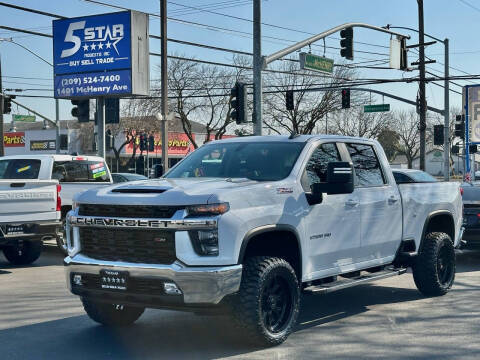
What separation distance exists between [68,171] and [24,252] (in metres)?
1.92

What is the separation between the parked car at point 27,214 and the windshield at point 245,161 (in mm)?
4482

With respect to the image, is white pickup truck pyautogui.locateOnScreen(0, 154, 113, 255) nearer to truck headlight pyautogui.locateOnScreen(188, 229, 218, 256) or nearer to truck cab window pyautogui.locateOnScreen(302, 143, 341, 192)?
truck cab window pyautogui.locateOnScreen(302, 143, 341, 192)

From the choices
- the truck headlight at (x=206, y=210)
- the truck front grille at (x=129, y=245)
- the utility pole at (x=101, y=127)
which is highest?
the utility pole at (x=101, y=127)

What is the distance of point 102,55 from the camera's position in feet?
72.5

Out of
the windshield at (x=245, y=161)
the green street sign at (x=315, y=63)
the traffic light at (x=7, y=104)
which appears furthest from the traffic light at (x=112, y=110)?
the windshield at (x=245, y=161)

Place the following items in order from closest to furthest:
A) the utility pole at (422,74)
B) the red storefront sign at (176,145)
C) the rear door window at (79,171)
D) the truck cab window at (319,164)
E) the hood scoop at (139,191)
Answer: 1. the hood scoop at (139,191)
2. the truck cab window at (319,164)
3. the rear door window at (79,171)
4. the utility pole at (422,74)
5. the red storefront sign at (176,145)

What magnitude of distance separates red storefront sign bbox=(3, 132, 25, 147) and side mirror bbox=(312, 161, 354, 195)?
70.2 meters

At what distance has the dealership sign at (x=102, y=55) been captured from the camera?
2170cm

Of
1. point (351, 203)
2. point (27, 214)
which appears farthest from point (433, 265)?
point (27, 214)

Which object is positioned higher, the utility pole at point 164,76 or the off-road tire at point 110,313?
the utility pole at point 164,76

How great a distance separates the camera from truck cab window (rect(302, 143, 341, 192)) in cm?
701

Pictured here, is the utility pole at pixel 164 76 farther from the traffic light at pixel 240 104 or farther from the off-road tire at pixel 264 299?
the off-road tire at pixel 264 299

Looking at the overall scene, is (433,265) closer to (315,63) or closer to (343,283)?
(343,283)

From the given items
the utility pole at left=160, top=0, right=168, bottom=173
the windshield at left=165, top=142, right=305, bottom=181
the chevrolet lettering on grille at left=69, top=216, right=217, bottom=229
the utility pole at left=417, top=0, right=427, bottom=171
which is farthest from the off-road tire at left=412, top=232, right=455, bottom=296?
the utility pole at left=417, top=0, right=427, bottom=171
